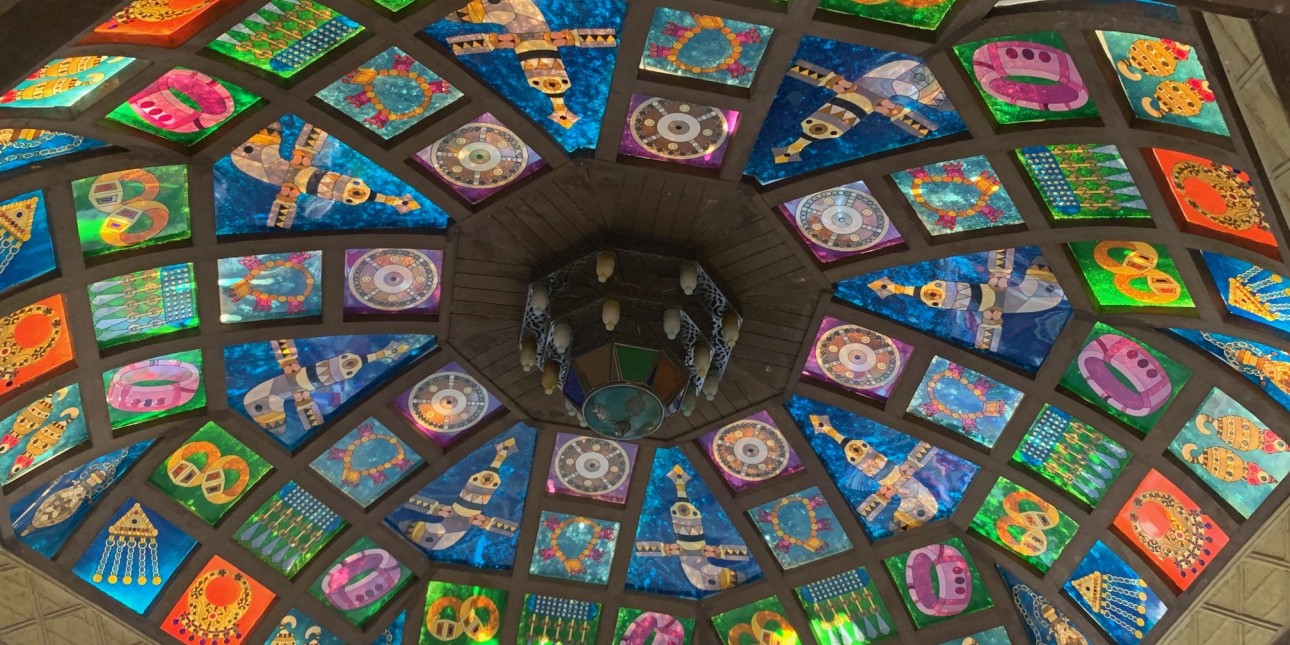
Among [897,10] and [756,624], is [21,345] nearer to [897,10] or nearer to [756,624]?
[897,10]

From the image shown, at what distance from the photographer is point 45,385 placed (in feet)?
37.0

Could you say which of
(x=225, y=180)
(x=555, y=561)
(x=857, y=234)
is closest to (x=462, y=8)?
(x=225, y=180)

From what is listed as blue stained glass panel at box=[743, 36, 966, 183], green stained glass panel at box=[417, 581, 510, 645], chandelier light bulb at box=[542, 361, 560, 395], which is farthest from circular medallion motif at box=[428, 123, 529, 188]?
green stained glass panel at box=[417, 581, 510, 645]

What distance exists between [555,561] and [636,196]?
5.40 metres

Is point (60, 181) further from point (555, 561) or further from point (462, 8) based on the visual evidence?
point (555, 561)

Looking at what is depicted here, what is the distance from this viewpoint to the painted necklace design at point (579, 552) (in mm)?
14523

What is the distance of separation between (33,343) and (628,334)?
5.31m

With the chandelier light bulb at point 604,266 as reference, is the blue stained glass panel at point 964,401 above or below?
below

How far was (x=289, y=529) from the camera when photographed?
45.1 feet

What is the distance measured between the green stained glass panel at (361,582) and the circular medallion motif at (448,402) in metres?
1.75

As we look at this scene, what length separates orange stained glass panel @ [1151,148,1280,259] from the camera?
956cm

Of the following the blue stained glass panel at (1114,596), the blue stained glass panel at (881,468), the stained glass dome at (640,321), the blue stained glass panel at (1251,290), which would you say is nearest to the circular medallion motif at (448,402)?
the stained glass dome at (640,321)

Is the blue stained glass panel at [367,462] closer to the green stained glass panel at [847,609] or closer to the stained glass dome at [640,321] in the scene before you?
the stained glass dome at [640,321]

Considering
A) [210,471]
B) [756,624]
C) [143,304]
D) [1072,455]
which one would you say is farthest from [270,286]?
[1072,455]
